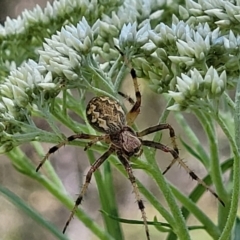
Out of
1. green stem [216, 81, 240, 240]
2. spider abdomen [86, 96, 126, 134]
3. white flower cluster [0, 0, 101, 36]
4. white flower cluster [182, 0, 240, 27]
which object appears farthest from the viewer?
white flower cluster [0, 0, 101, 36]

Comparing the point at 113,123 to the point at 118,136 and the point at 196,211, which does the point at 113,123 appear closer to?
the point at 118,136

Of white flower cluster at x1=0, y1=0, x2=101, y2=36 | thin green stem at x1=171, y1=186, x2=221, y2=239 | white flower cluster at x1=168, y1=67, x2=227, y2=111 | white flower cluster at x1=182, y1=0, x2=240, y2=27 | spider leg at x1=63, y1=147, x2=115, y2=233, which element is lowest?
thin green stem at x1=171, y1=186, x2=221, y2=239

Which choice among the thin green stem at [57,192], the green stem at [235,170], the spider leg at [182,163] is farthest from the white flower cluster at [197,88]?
the thin green stem at [57,192]

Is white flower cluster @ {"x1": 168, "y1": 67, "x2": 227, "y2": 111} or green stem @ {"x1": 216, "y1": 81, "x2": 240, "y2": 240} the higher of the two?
white flower cluster @ {"x1": 168, "y1": 67, "x2": 227, "y2": 111}

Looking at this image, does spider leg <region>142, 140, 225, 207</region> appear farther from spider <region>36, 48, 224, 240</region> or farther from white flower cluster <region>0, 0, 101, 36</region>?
white flower cluster <region>0, 0, 101, 36</region>

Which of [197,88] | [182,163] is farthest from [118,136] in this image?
[197,88]

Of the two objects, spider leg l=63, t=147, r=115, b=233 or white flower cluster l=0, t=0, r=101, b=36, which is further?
white flower cluster l=0, t=0, r=101, b=36

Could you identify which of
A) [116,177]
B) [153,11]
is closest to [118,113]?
[153,11]

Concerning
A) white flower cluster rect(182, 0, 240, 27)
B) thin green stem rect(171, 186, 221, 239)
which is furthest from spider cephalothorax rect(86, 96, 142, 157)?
white flower cluster rect(182, 0, 240, 27)
